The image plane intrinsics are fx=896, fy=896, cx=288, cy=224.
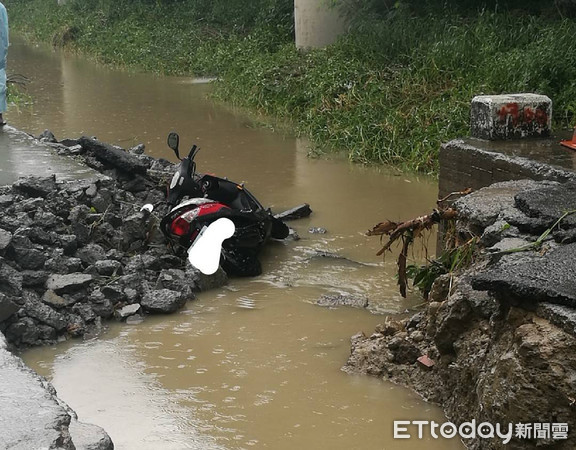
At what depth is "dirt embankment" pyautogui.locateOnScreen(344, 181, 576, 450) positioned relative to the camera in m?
3.42

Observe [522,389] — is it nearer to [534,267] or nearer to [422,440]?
[534,267]

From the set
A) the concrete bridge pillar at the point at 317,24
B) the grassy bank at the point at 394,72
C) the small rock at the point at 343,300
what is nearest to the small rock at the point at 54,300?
the small rock at the point at 343,300

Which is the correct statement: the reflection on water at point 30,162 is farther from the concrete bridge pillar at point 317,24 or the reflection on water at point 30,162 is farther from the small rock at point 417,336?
the concrete bridge pillar at point 317,24

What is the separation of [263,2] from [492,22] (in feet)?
27.0

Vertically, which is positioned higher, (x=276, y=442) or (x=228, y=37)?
(x=228, y=37)

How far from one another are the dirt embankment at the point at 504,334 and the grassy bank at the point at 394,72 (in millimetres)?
4865

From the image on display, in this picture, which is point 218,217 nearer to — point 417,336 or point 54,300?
point 54,300

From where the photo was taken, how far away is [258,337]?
18.1 feet

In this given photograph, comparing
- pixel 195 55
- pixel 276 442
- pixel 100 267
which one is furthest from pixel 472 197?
pixel 195 55

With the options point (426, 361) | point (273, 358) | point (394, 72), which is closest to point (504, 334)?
point (426, 361)

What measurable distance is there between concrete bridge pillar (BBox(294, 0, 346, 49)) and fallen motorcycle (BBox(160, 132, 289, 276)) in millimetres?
9129

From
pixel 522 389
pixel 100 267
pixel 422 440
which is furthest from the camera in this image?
pixel 100 267

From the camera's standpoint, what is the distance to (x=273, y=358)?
5.21 m

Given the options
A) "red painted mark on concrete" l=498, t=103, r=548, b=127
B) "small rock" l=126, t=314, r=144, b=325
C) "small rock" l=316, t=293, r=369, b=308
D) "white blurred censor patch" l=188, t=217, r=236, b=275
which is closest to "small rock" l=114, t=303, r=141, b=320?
"small rock" l=126, t=314, r=144, b=325
